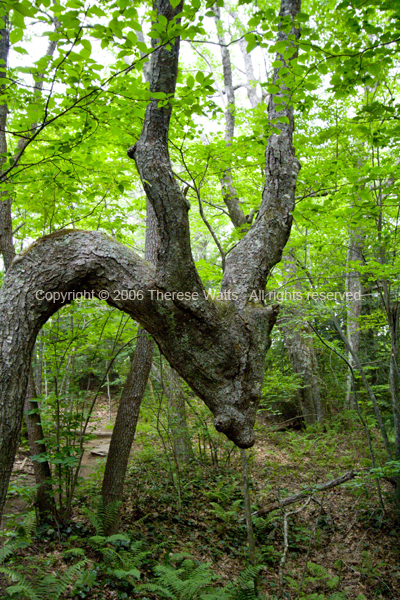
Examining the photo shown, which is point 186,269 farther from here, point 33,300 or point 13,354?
point 13,354

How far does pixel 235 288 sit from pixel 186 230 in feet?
2.08

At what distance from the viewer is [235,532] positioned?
4.88 metres

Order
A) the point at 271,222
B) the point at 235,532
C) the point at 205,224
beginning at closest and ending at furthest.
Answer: the point at 271,222 < the point at 205,224 < the point at 235,532

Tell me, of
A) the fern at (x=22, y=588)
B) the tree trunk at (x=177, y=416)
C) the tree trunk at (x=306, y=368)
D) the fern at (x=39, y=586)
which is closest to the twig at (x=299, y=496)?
the tree trunk at (x=177, y=416)

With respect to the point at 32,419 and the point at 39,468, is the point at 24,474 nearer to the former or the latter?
the point at 39,468

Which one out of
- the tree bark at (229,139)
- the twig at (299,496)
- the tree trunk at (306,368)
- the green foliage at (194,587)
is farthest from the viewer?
the tree trunk at (306,368)

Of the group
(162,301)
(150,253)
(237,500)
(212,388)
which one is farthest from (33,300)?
(237,500)

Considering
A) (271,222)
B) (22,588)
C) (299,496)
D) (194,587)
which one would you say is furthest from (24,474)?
(271,222)

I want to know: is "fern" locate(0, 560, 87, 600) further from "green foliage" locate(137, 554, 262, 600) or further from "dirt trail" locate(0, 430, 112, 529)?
"dirt trail" locate(0, 430, 112, 529)

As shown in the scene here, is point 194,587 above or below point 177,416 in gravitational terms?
A: below

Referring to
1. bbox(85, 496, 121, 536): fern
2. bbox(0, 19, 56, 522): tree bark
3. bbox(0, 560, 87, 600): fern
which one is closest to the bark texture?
bbox(0, 560, 87, 600): fern

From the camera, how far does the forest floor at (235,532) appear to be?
12.0 feet

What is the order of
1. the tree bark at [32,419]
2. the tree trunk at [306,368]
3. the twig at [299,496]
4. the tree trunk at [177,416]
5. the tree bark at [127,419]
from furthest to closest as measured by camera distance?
the tree trunk at [306,368] < the tree trunk at [177,416] < the twig at [299,496] < the tree bark at [127,419] < the tree bark at [32,419]

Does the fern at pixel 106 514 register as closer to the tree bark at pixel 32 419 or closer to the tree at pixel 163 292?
the tree bark at pixel 32 419
